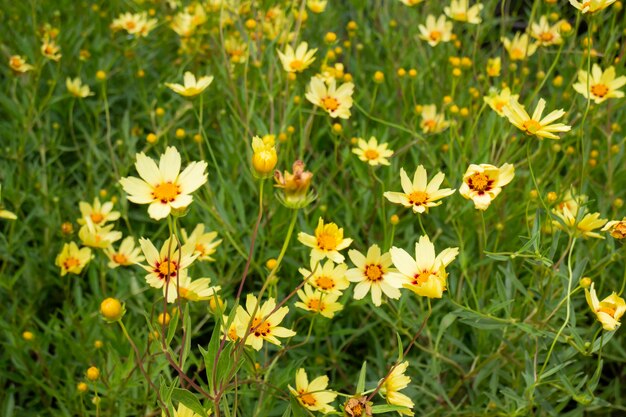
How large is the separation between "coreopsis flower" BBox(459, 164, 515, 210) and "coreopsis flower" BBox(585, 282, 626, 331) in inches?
8.0

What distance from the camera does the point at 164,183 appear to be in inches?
40.5

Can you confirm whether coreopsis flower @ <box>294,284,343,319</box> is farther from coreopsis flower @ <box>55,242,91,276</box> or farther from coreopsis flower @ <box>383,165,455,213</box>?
coreopsis flower @ <box>55,242,91,276</box>

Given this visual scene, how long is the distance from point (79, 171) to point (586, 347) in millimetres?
1486

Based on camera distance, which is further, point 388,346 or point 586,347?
point 388,346

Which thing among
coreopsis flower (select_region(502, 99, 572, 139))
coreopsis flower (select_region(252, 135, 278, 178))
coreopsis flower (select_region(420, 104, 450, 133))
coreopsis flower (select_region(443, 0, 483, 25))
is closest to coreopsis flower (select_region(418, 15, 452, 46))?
coreopsis flower (select_region(443, 0, 483, 25))

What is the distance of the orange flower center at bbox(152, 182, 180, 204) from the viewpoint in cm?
100

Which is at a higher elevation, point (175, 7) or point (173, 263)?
point (173, 263)

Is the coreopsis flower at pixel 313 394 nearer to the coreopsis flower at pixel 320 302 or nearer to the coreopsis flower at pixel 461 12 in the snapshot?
the coreopsis flower at pixel 320 302

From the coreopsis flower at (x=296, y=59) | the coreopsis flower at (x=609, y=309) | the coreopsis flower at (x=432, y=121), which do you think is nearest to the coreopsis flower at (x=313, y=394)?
the coreopsis flower at (x=609, y=309)

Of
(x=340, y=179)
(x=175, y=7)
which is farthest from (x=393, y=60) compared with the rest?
(x=175, y=7)

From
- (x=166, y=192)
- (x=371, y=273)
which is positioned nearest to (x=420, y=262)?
(x=371, y=273)

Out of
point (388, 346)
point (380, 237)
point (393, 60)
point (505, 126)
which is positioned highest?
point (505, 126)

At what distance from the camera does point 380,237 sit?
1.73m

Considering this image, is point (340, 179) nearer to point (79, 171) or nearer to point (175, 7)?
point (79, 171)
